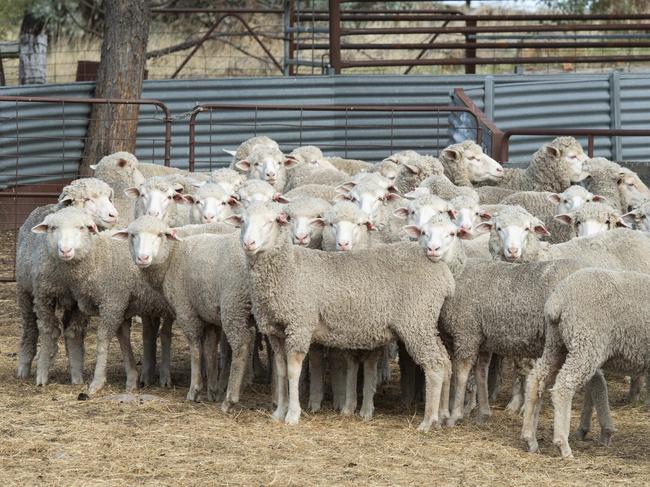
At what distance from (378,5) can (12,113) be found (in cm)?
1078

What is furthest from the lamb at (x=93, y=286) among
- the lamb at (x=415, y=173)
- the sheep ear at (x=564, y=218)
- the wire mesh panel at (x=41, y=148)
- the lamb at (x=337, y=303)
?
the wire mesh panel at (x=41, y=148)

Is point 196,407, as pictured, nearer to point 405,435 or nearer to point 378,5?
point 405,435

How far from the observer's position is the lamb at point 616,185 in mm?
9352

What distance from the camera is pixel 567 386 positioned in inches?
233

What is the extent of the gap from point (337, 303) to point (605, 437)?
1589 millimetres

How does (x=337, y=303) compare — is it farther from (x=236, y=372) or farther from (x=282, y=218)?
(x=236, y=372)

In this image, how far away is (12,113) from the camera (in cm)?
1229

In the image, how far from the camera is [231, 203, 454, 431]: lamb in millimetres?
6629

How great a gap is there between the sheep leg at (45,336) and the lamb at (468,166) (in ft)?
11.6

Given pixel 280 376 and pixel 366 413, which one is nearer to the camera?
Result: pixel 280 376

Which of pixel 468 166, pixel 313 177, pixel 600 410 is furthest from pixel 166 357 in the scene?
pixel 468 166

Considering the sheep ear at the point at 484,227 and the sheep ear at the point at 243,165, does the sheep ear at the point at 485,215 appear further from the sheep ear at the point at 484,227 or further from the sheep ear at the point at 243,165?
the sheep ear at the point at 243,165

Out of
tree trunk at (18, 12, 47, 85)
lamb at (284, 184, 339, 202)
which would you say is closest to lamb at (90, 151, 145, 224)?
lamb at (284, 184, 339, 202)

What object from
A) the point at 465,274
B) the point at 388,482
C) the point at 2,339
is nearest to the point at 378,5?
the point at 2,339
